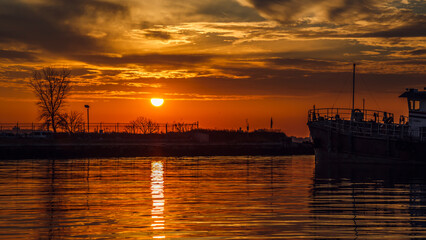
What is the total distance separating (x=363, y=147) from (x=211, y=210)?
3054 cm

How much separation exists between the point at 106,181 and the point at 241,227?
14.5 metres

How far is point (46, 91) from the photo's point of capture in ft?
264

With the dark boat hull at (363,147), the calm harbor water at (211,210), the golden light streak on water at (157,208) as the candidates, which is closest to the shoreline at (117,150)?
the dark boat hull at (363,147)

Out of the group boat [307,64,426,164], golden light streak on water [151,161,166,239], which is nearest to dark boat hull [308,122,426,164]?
boat [307,64,426,164]

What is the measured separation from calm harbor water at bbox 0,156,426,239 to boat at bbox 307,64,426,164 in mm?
16897

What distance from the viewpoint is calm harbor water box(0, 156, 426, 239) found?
12295mm

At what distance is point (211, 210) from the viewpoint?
1573 cm

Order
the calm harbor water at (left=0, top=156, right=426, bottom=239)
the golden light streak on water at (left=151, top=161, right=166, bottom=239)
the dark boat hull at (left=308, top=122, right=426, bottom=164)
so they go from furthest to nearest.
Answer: the dark boat hull at (left=308, top=122, right=426, bottom=164) → the golden light streak on water at (left=151, top=161, right=166, bottom=239) → the calm harbor water at (left=0, top=156, right=426, bottom=239)

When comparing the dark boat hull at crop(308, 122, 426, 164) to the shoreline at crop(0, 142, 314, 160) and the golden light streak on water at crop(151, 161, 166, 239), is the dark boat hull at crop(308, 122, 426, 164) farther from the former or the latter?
the golden light streak on water at crop(151, 161, 166, 239)

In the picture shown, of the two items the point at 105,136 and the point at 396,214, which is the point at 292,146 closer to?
the point at 105,136

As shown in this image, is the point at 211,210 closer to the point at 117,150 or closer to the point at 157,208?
the point at 157,208

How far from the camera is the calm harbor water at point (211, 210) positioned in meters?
12.3

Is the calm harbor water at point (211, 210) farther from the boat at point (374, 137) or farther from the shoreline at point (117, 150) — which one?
the shoreline at point (117, 150)

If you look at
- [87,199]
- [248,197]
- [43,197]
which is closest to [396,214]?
[248,197]
